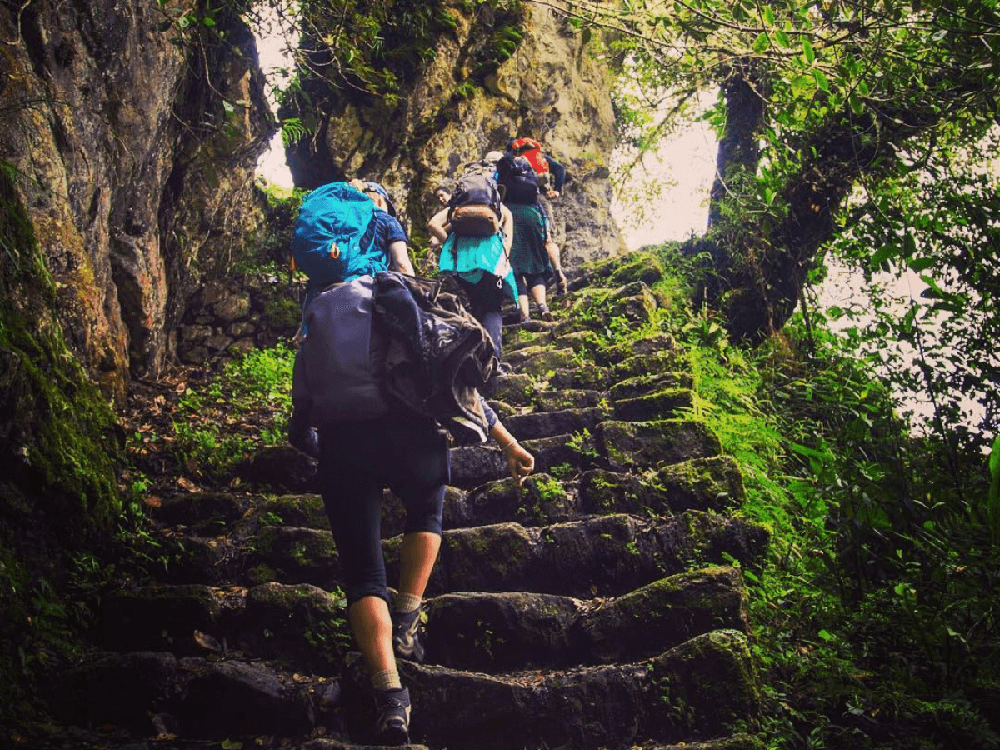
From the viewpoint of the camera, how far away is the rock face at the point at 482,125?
1105 cm

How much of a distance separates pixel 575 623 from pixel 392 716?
1.11 meters

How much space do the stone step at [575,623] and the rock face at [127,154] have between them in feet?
12.6

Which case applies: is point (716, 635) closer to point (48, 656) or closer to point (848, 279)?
point (48, 656)

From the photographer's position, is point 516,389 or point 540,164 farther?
point 540,164

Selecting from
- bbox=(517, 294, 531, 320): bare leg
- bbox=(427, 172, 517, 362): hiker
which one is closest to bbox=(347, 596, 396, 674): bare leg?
bbox=(427, 172, 517, 362): hiker

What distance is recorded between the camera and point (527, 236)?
8.81 meters

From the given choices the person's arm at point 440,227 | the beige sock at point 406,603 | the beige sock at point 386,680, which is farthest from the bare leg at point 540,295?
the beige sock at point 386,680

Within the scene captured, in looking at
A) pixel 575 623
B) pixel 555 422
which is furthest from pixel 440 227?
pixel 575 623

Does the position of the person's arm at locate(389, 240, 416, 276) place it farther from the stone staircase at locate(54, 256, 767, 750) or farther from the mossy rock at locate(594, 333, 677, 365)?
the mossy rock at locate(594, 333, 677, 365)

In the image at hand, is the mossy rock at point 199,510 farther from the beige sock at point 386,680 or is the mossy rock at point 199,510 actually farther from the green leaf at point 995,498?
the green leaf at point 995,498

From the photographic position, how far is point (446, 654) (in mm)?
3912

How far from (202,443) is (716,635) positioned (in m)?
4.42

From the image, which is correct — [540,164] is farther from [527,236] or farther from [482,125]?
[482,125]

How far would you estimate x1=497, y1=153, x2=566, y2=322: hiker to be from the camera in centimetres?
863
